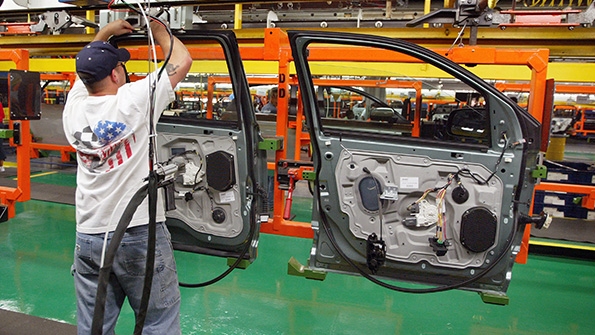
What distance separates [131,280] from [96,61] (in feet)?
3.08

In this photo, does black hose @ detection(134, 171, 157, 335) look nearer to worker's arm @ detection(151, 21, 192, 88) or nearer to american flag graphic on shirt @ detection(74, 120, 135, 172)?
american flag graphic on shirt @ detection(74, 120, 135, 172)

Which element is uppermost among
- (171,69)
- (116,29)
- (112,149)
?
(116,29)

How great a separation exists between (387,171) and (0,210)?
3.17 meters

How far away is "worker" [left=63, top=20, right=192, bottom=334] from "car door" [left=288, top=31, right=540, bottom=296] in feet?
3.74

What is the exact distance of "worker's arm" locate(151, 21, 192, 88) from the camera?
195cm

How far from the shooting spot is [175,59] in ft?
6.63

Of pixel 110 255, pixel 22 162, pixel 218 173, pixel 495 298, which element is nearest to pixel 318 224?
pixel 218 173

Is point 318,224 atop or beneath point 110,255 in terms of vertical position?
beneath

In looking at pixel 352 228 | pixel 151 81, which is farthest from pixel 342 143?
pixel 151 81

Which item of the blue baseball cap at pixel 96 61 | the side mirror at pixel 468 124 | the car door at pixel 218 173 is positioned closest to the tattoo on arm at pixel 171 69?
the blue baseball cap at pixel 96 61

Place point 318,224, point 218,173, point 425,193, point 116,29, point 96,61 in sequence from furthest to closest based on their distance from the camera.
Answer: point 218,173 < point 318,224 < point 425,193 < point 116,29 < point 96,61

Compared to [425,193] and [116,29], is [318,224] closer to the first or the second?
[425,193]

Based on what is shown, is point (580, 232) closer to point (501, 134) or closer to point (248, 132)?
point (501, 134)

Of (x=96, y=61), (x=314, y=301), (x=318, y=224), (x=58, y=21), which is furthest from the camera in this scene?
(x=58, y=21)
